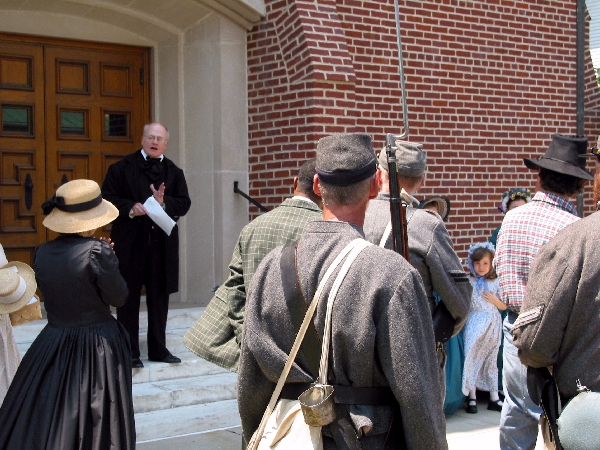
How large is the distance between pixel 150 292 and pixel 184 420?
1.20 metres

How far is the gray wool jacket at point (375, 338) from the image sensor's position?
2410 mm

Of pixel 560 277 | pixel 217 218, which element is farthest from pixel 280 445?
pixel 217 218

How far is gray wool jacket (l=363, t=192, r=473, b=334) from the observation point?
399cm

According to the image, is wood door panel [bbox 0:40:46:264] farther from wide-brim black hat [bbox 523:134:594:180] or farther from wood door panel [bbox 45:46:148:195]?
wide-brim black hat [bbox 523:134:594:180]

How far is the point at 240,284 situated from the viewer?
4262mm

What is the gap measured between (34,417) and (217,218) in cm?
413

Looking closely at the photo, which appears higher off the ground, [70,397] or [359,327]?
[359,327]

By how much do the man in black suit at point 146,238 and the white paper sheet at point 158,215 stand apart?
49 millimetres

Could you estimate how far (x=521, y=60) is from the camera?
9734mm

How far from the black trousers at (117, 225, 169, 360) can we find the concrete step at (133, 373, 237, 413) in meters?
0.33

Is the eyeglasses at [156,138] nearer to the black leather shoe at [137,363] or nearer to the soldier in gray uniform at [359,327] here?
the black leather shoe at [137,363]

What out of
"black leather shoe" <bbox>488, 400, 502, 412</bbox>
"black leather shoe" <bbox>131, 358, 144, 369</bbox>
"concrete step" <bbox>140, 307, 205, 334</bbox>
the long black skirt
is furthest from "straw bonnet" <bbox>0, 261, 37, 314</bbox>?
"black leather shoe" <bbox>488, 400, 502, 412</bbox>

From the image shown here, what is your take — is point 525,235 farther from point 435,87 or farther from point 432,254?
point 435,87

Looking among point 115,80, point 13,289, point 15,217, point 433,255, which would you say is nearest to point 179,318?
point 15,217
